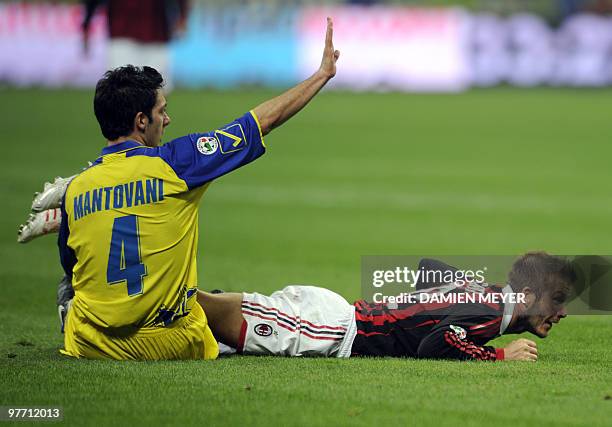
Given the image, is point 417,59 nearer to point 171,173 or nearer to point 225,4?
point 225,4

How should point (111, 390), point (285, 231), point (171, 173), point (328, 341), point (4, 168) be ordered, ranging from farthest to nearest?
point (4, 168) → point (285, 231) → point (328, 341) → point (171, 173) → point (111, 390)

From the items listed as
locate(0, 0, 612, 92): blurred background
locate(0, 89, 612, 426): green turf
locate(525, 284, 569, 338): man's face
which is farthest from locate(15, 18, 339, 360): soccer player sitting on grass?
locate(0, 0, 612, 92): blurred background

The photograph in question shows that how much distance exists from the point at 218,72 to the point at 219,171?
72.8 ft

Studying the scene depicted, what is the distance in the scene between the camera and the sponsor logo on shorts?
6133mm

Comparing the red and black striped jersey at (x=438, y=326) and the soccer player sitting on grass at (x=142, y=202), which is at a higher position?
the soccer player sitting on grass at (x=142, y=202)

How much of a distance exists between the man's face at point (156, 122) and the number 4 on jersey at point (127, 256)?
430mm

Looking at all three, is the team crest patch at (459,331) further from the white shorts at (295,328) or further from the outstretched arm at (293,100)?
the outstretched arm at (293,100)

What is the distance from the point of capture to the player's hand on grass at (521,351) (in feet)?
19.7

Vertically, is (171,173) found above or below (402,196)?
above

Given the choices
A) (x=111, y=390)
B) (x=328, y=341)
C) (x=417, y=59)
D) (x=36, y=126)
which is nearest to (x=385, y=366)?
(x=328, y=341)

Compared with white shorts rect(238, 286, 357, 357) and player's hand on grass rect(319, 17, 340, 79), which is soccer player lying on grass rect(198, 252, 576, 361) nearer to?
white shorts rect(238, 286, 357, 357)

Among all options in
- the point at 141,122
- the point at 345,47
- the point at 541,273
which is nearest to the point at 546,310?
the point at 541,273

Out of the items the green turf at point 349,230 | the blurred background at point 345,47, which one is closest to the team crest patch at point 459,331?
the green turf at point 349,230

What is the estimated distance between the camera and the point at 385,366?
5844 millimetres
